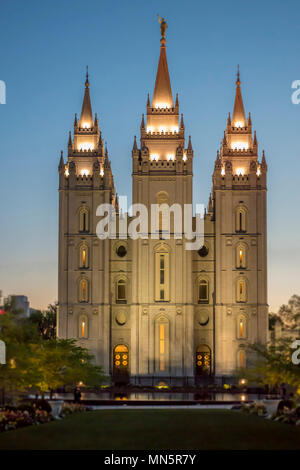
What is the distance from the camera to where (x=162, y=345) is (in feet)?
234

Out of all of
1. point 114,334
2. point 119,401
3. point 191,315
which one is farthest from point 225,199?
point 119,401

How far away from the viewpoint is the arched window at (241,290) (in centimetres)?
7306

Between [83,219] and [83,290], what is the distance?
6346mm

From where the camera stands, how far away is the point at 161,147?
74.1 m

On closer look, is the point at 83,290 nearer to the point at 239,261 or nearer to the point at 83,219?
the point at 83,219

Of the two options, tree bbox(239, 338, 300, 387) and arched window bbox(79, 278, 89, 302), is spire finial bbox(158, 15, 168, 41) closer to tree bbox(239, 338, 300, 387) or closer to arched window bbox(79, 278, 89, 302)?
arched window bbox(79, 278, 89, 302)

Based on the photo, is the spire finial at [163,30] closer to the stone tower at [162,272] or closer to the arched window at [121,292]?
the stone tower at [162,272]

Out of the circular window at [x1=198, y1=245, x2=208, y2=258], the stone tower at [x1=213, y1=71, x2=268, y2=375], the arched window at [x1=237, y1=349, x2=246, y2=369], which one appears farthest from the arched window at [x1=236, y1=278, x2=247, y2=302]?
the arched window at [x1=237, y1=349, x2=246, y2=369]

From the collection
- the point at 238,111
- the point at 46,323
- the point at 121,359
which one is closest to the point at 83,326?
the point at 121,359

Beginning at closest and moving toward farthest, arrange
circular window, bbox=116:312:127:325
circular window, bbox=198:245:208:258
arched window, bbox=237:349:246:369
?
arched window, bbox=237:349:246:369 < circular window, bbox=116:312:127:325 < circular window, bbox=198:245:208:258

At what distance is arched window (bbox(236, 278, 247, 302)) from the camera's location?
73.1 metres

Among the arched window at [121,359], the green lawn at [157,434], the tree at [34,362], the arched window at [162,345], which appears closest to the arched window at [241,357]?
the arched window at [162,345]

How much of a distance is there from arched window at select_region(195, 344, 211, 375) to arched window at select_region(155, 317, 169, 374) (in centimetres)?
361

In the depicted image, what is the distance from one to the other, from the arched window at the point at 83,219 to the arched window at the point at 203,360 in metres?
14.7
